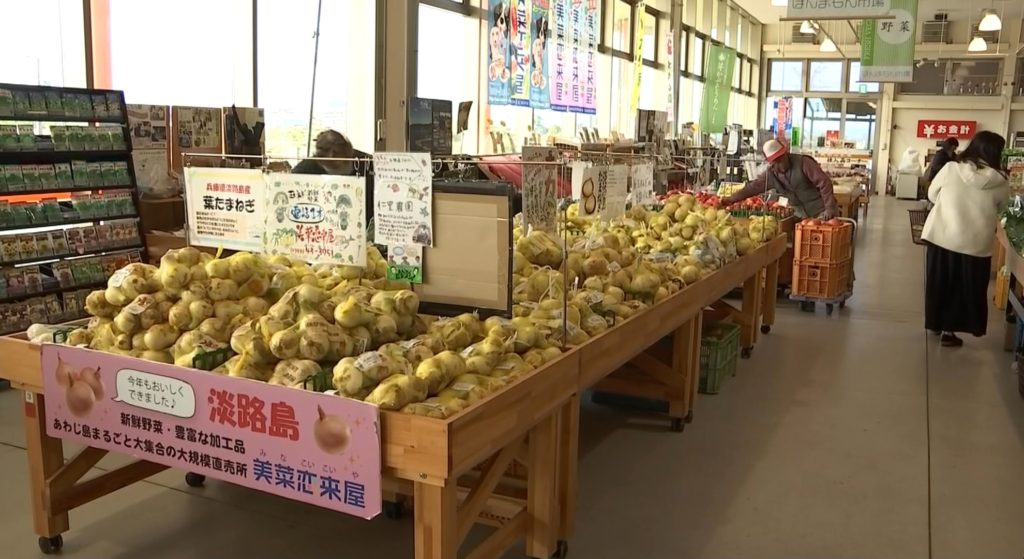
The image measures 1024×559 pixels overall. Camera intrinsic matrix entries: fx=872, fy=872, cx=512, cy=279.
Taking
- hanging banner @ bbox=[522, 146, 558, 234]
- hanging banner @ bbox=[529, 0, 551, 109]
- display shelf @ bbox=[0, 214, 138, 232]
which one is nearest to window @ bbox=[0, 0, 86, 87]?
display shelf @ bbox=[0, 214, 138, 232]

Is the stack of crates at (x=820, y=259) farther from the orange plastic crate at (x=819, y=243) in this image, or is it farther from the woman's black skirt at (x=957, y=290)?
the woman's black skirt at (x=957, y=290)

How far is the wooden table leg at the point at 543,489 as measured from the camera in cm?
276

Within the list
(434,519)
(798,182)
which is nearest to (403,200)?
(434,519)

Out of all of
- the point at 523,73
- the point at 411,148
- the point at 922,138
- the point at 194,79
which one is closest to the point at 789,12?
the point at 523,73

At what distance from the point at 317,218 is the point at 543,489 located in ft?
3.71

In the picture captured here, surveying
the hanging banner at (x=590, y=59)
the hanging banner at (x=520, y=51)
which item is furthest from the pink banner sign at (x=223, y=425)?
the hanging banner at (x=590, y=59)

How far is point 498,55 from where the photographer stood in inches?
374

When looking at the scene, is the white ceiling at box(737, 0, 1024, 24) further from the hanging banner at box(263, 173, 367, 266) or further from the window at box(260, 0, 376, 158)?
the hanging banner at box(263, 173, 367, 266)

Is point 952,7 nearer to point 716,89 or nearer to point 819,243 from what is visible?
point 716,89

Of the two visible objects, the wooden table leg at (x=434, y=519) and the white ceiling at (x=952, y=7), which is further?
the white ceiling at (x=952, y=7)

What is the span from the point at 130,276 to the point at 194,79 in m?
4.68

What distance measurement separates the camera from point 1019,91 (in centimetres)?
2158

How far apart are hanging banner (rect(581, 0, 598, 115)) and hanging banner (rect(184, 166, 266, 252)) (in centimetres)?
944

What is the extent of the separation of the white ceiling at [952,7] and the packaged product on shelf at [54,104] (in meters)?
17.2
